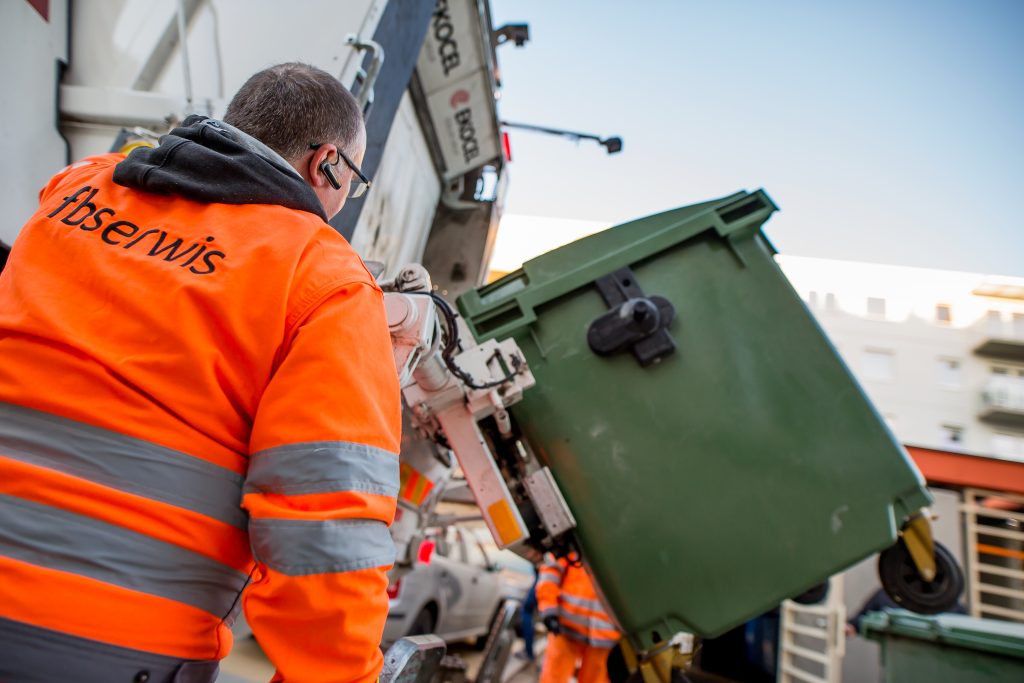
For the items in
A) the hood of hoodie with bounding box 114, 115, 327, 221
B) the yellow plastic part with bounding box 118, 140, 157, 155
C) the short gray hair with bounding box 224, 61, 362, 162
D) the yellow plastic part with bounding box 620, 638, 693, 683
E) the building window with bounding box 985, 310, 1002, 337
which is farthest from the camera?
the building window with bounding box 985, 310, 1002, 337

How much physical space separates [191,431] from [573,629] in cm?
328

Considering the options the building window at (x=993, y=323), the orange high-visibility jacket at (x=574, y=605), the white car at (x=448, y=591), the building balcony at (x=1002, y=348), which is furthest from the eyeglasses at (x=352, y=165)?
the building window at (x=993, y=323)

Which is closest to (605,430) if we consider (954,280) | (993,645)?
(993,645)

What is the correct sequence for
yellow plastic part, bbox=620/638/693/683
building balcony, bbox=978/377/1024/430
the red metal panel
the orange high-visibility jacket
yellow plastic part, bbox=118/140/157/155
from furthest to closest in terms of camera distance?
building balcony, bbox=978/377/1024/430 → the red metal panel → the orange high-visibility jacket → yellow plastic part, bbox=620/638/693/683 → yellow plastic part, bbox=118/140/157/155

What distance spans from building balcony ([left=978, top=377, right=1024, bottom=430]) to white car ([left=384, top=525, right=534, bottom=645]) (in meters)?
18.7

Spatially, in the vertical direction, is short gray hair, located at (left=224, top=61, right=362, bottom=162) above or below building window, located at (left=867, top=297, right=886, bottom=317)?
below

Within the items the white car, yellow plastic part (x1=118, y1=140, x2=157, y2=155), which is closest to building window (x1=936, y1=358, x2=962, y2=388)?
the white car

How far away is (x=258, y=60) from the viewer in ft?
7.10

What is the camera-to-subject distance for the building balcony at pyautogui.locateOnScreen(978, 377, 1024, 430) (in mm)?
19062

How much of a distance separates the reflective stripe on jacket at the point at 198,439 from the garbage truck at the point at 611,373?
2.69ft

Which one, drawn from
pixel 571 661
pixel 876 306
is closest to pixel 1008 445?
pixel 876 306

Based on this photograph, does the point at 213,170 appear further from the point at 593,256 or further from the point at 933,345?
the point at 933,345

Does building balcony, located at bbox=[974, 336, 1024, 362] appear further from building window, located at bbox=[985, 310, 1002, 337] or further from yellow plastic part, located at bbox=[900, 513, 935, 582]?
yellow plastic part, located at bbox=[900, 513, 935, 582]

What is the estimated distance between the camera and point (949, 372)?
20.6 meters
